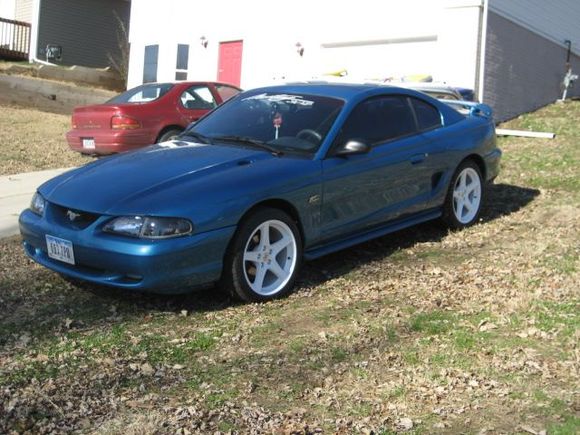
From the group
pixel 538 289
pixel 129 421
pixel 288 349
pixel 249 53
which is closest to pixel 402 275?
pixel 538 289

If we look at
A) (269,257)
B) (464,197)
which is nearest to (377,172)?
(269,257)

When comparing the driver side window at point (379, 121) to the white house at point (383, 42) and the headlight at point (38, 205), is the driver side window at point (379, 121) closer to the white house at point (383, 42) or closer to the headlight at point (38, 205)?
the headlight at point (38, 205)

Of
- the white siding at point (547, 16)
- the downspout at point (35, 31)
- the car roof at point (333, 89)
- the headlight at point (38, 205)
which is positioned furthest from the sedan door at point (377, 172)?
the downspout at point (35, 31)

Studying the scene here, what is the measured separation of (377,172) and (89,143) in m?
6.09

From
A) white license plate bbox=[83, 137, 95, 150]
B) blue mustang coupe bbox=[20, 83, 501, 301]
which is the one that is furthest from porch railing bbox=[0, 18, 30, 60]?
blue mustang coupe bbox=[20, 83, 501, 301]

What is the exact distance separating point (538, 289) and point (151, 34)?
1686cm

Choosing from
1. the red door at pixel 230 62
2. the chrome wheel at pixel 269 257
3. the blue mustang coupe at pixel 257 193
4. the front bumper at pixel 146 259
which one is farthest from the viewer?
the red door at pixel 230 62

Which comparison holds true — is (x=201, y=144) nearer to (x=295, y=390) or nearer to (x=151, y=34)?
(x=295, y=390)

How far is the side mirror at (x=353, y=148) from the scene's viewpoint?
18.4 feet

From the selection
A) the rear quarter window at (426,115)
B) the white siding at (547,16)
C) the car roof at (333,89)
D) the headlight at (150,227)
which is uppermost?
the white siding at (547,16)

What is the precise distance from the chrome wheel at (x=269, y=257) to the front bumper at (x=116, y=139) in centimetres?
581

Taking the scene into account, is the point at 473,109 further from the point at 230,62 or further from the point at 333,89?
the point at 230,62

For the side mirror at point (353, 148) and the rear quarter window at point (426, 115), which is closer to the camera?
the side mirror at point (353, 148)

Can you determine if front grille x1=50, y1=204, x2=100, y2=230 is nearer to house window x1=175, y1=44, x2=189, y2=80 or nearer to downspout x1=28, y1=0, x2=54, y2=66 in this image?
house window x1=175, y1=44, x2=189, y2=80
